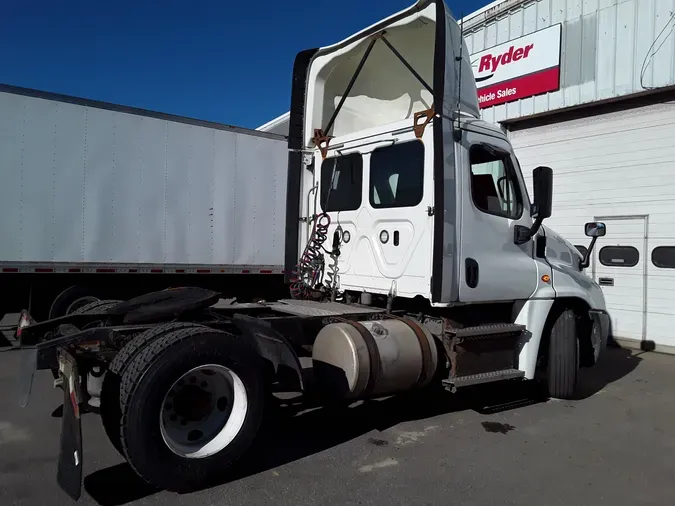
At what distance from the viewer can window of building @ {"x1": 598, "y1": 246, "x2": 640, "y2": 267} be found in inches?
393

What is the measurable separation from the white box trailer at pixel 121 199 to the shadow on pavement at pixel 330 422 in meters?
4.30

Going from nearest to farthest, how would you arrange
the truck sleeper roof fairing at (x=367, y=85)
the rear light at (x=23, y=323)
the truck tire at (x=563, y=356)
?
the rear light at (x=23, y=323) < the truck sleeper roof fairing at (x=367, y=85) < the truck tire at (x=563, y=356)

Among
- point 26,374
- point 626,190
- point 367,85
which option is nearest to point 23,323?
point 26,374

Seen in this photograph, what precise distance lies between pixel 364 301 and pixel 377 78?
2.81 metres

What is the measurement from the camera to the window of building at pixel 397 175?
5562mm

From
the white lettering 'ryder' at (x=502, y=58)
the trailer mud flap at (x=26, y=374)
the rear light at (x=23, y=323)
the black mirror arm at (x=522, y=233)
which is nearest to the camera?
the trailer mud flap at (x=26, y=374)

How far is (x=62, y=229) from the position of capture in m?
8.28

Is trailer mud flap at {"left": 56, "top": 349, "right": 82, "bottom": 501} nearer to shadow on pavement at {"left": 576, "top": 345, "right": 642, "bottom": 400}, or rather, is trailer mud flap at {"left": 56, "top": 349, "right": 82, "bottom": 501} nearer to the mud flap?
the mud flap

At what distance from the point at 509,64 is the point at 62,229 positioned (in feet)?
29.1

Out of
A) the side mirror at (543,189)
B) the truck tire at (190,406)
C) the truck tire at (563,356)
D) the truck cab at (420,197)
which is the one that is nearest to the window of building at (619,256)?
the truck cab at (420,197)

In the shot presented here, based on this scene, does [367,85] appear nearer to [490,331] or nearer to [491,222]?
[491,222]

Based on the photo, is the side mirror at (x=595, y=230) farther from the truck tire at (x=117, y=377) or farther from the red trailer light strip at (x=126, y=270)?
the red trailer light strip at (x=126, y=270)

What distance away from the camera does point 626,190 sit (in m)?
10.1

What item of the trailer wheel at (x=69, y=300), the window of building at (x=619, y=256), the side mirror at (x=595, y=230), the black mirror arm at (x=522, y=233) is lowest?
the trailer wheel at (x=69, y=300)
